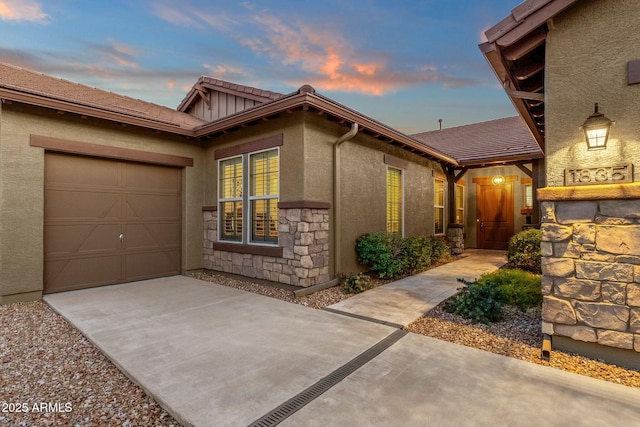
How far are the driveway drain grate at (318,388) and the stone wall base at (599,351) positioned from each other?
158 cm


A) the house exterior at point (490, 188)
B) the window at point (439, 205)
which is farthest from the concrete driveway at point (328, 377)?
the house exterior at point (490, 188)

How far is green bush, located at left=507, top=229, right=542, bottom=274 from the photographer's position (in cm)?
662

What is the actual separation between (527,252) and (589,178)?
4.65 meters

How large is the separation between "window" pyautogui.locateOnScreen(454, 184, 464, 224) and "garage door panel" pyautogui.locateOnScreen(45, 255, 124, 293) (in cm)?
1037

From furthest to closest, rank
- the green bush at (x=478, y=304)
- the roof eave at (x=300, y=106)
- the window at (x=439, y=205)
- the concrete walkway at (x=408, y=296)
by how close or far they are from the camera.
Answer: the window at (x=439, y=205) < the roof eave at (x=300, y=106) < the concrete walkway at (x=408, y=296) < the green bush at (x=478, y=304)

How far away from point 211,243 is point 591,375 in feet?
21.5

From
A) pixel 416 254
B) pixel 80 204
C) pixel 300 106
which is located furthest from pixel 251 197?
pixel 416 254

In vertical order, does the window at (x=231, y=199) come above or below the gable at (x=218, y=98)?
below

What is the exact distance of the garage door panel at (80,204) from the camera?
205 inches

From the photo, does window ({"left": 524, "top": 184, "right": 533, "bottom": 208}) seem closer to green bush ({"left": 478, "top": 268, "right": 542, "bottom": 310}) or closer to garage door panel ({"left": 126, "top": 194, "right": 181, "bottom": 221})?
green bush ({"left": 478, "top": 268, "right": 542, "bottom": 310})

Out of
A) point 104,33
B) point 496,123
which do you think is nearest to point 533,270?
point 496,123

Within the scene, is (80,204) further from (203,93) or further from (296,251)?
(203,93)

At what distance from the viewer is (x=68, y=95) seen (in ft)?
18.8

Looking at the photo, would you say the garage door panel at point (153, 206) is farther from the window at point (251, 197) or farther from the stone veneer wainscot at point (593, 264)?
the stone veneer wainscot at point (593, 264)
